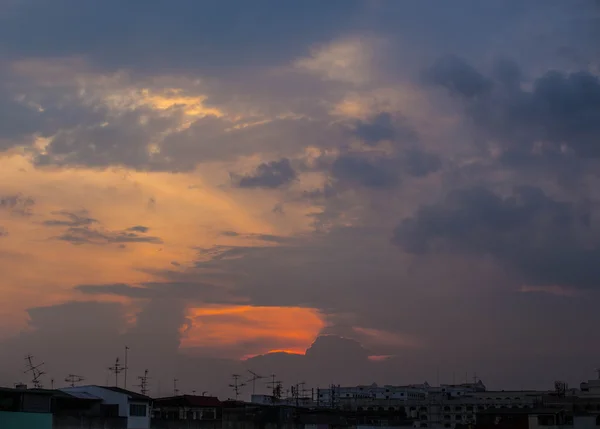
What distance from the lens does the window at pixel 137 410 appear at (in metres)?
70.1

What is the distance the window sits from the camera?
230 ft

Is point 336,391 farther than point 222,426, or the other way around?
point 336,391

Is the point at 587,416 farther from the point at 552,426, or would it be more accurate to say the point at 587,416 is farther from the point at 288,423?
the point at 288,423

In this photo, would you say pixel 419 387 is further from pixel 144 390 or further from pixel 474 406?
pixel 144 390

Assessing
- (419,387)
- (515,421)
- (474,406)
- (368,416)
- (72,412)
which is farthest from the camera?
(419,387)

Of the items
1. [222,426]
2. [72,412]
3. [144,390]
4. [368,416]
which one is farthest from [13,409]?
[368,416]

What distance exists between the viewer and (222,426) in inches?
3243

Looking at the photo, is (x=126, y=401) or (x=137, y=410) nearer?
(x=126, y=401)

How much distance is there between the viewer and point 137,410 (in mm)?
70875

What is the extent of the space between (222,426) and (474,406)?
70.1 metres

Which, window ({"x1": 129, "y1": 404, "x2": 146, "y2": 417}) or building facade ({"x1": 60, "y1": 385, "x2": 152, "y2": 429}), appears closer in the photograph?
building facade ({"x1": 60, "y1": 385, "x2": 152, "y2": 429})

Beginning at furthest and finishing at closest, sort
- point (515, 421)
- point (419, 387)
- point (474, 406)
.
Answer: point (419, 387)
point (474, 406)
point (515, 421)

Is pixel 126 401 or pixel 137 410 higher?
pixel 126 401

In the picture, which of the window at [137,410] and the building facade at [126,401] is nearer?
the building facade at [126,401]
